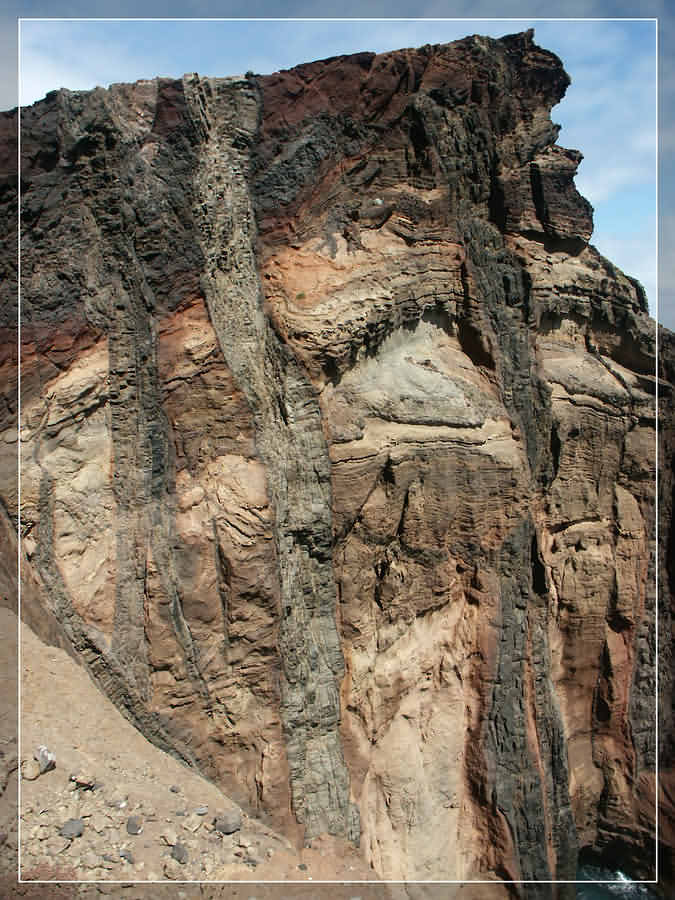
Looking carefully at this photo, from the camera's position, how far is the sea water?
10.4m

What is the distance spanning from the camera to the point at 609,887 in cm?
1058

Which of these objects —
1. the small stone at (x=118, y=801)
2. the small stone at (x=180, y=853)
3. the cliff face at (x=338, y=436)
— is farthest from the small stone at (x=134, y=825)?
the cliff face at (x=338, y=436)

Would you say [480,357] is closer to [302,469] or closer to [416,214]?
[416,214]

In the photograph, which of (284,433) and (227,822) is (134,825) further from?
(284,433)

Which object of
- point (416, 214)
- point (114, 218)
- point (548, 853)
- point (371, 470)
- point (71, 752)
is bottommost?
point (548, 853)

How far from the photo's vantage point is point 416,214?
8.65m

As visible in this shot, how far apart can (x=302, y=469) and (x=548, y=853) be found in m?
6.25

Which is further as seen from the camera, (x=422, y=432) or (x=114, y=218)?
(x=422, y=432)

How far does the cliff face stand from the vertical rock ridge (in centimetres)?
4

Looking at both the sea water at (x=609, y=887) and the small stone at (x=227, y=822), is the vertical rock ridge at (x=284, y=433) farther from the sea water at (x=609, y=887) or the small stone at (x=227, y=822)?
the sea water at (x=609, y=887)

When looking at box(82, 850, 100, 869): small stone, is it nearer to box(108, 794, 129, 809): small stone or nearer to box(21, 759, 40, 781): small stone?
box(108, 794, 129, 809): small stone

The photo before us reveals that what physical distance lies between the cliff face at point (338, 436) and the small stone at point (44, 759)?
120 centimetres

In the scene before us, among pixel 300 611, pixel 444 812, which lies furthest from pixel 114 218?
pixel 444 812

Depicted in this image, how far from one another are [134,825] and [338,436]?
14.2 feet
